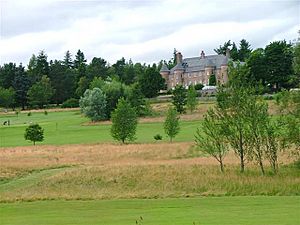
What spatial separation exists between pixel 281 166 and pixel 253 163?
221cm

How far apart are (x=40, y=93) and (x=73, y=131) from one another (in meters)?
51.2

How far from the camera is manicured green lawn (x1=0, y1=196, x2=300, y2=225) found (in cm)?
1644

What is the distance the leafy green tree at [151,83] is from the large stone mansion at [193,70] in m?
37.5

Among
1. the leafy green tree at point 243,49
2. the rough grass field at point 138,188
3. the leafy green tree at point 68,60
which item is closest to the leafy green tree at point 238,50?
the leafy green tree at point 243,49

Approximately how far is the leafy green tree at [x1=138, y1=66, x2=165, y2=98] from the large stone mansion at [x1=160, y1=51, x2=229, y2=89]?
3750 cm

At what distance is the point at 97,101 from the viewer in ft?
311

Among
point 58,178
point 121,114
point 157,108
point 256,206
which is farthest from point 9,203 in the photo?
point 157,108

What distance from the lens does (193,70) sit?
531 ft

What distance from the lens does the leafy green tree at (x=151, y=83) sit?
119m

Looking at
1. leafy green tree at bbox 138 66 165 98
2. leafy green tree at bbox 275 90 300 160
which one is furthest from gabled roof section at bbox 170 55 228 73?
leafy green tree at bbox 275 90 300 160

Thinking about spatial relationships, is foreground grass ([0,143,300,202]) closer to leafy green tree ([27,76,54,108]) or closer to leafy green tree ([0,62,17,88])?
leafy green tree ([27,76,54,108])

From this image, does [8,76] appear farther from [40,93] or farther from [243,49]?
[243,49]

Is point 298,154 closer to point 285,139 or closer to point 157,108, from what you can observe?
point 285,139

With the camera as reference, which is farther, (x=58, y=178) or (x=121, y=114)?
(x=121, y=114)
